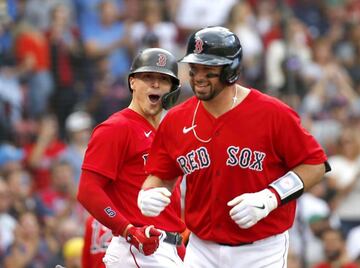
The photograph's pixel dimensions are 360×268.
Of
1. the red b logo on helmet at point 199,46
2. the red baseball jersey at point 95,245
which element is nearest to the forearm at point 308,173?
the red b logo on helmet at point 199,46

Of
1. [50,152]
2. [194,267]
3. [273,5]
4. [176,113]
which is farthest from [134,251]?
[273,5]

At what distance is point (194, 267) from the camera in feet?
22.0

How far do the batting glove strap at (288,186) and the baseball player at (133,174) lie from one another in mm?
829

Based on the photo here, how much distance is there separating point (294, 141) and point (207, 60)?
0.68 metres

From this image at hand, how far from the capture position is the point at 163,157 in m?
6.75

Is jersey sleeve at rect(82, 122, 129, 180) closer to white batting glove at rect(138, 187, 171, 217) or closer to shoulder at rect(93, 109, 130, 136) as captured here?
shoulder at rect(93, 109, 130, 136)

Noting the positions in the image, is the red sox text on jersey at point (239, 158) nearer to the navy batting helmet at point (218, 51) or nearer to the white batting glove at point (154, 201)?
the white batting glove at point (154, 201)

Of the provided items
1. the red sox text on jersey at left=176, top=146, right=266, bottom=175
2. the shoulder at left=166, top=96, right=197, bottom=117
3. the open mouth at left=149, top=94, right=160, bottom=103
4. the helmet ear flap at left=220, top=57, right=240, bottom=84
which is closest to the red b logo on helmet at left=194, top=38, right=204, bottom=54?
the helmet ear flap at left=220, top=57, right=240, bottom=84

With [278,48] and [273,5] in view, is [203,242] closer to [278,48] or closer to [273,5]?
[278,48]

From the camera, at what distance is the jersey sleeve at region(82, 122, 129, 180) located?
6942 millimetres

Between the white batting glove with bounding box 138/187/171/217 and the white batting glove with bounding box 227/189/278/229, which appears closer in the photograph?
the white batting glove with bounding box 227/189/278/229

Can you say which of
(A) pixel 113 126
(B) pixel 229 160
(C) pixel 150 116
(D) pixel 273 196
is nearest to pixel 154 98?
(C) pixel 150 116

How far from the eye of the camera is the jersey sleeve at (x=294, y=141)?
21.1 feet

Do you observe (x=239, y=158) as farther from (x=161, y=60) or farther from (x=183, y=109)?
(x=161, y=60)
